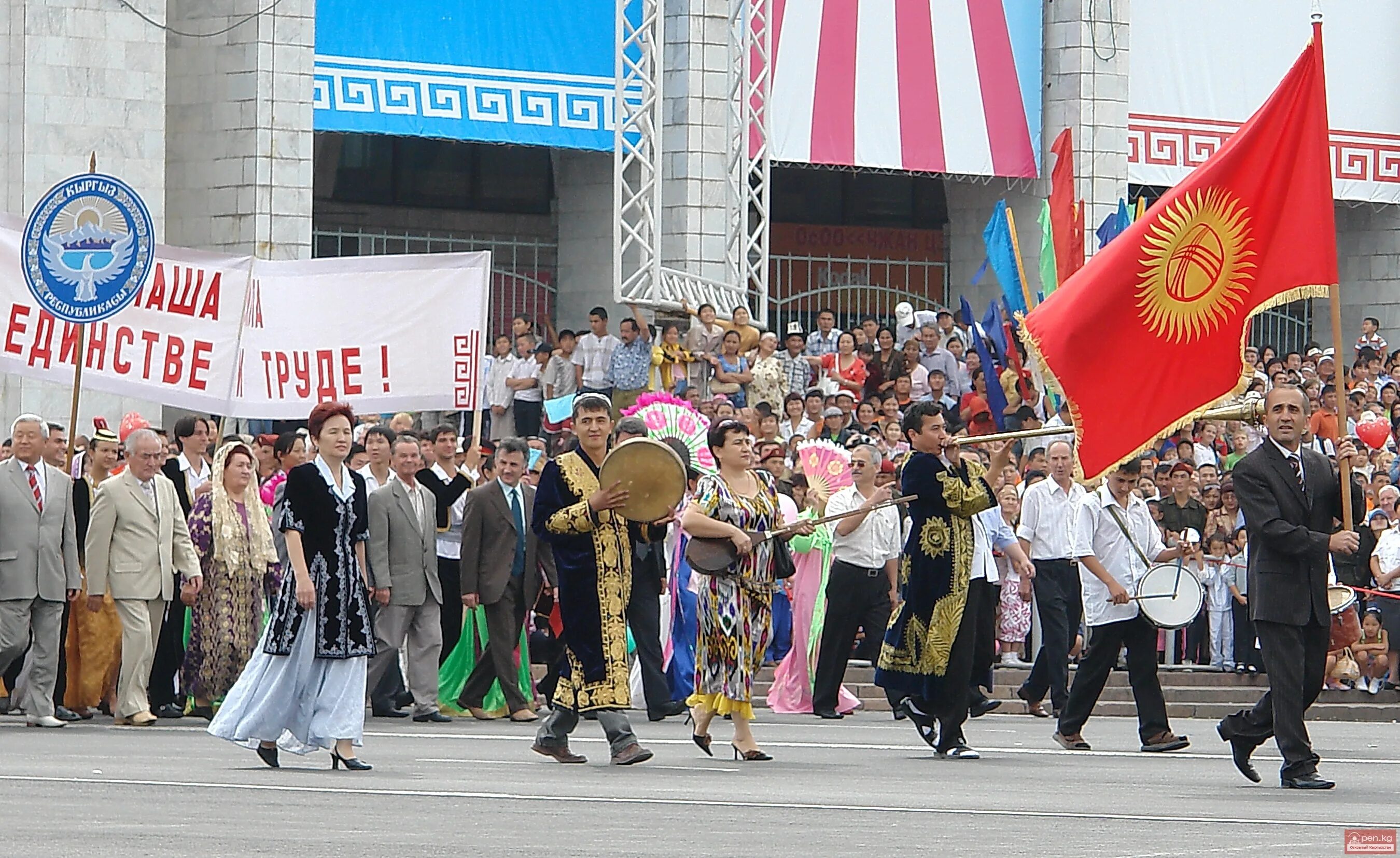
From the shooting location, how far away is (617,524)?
12.4 metres

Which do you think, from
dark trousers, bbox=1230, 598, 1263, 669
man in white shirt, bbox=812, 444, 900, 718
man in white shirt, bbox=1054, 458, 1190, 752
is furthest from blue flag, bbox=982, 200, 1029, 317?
man in white shirt, bbox=1054, 458, 1190, 752

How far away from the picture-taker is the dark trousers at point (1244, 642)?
66.1ft

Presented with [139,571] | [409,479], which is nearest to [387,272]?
[409,479]

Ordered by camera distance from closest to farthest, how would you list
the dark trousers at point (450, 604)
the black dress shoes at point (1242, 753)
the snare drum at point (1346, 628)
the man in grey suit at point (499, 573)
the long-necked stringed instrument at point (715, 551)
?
the black dress shoes at point (1242, 753) < the long-necked stringed instrument at point (715, 551) < the man in grey suit at point (499, 573) < the dark trousers at point (450, 604) < the snare drum at point (1346, 628)

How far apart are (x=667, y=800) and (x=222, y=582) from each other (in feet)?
21.2

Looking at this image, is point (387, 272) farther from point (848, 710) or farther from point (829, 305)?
point (829, 305)

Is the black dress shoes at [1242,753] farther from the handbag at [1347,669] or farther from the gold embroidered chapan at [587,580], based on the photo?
the handbag at [1347,669]

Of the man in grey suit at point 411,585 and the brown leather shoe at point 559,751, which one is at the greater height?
the man in grey suit at point 411,585

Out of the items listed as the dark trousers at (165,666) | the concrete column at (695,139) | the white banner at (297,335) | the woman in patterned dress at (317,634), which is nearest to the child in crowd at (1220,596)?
the white banner at (297,335)

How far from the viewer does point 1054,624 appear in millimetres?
17406

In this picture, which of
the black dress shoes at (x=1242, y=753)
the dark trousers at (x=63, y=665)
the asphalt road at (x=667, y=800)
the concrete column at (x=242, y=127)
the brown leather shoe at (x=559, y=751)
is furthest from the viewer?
the concrete column at (x=242, y=127)

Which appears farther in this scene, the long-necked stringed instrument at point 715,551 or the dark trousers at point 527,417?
the dark trousers at point 527,417

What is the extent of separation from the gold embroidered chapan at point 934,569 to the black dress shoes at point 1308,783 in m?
2.17

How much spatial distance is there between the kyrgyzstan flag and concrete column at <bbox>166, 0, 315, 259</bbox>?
47.5 ft
